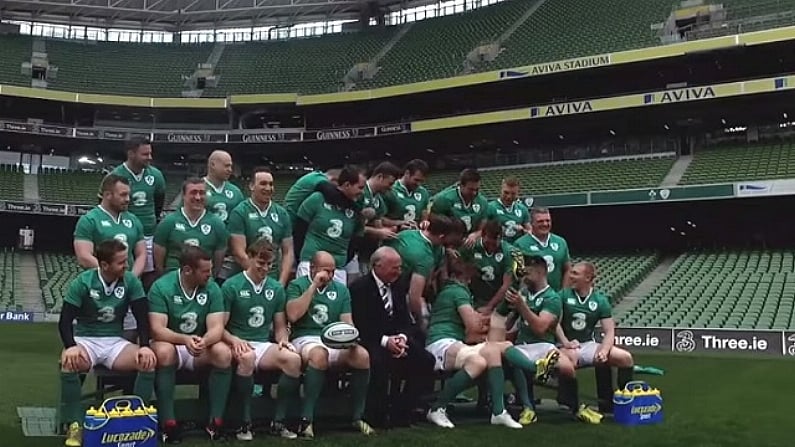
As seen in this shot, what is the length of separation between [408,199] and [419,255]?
151cm

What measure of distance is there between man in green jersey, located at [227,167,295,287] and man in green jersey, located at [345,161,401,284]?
2.42 ft

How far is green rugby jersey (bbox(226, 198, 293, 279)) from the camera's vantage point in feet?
22.4

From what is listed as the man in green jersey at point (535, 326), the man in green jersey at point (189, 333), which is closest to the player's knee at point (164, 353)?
the man in green jersey at point (189, 333)

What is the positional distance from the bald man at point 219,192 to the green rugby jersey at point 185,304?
1411mm

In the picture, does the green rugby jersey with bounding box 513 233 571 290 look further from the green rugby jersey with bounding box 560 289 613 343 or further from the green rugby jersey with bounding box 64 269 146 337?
the green rugby jersey with bounding box 64 269 146 337

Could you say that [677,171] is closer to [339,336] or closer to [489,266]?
[489,266]

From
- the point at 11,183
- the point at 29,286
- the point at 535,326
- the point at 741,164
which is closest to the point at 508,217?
the point at 535,326

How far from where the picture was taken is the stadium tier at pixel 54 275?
95.4 feet

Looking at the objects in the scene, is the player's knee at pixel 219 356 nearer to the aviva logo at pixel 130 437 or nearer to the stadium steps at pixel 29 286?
the aviva logo at pixel 130 437

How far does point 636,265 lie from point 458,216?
20.4 meters

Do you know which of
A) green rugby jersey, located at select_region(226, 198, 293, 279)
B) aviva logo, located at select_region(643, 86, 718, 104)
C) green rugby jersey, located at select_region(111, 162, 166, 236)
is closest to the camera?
green rugby jersey, located at select_region(226, 198, 293, 279)

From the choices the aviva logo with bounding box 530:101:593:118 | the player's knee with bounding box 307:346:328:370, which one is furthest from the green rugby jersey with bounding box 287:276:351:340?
the aviva logo with bounding box 530:101:593:118

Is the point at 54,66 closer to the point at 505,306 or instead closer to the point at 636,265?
the point at 636,265

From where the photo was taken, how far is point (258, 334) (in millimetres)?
6168
